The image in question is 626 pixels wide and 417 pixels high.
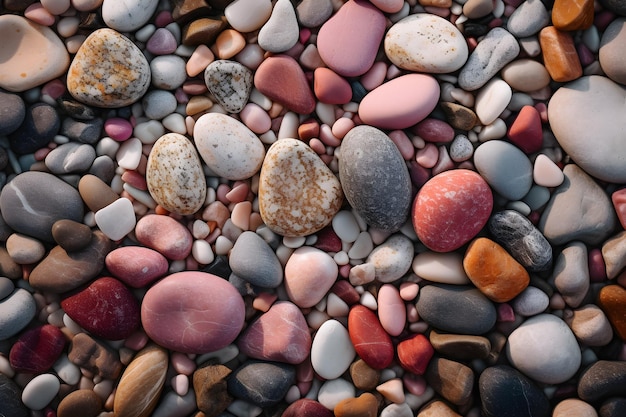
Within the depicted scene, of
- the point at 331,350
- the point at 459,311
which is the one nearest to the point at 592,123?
the point at 459,311

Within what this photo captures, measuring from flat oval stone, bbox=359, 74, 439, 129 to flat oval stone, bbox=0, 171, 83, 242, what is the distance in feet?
2.20

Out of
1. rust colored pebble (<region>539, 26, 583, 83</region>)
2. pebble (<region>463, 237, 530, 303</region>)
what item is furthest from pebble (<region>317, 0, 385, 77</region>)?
pebble (<region>463, 237, 530, 303</region>)

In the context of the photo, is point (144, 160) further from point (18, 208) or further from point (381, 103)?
point (381, 103)

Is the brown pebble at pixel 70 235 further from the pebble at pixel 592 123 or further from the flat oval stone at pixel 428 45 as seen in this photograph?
→ the pebble at pixel 592 123

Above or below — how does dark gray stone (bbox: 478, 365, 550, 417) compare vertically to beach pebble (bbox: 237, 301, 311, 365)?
above

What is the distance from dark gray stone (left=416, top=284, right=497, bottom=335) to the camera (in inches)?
43.2

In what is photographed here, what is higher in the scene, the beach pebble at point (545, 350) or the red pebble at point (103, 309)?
the beach pebble at point (545, 350)

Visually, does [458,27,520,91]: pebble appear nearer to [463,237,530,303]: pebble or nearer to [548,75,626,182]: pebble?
[548,75,626,182]: pebble

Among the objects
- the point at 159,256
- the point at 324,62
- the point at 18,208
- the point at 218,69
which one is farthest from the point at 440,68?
the point at 18,208

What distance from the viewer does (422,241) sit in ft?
3.65

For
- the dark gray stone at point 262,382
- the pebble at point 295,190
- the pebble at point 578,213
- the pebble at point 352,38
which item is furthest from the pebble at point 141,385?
the pebble at point 578,213

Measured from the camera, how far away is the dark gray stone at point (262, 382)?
110cm

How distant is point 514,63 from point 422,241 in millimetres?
429

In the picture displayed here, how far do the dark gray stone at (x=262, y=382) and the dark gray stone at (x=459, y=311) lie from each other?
33cm
